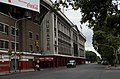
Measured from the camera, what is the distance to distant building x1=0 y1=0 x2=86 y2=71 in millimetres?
66256

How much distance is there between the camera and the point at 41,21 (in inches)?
3804

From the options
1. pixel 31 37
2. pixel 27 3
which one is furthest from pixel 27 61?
pixel 27 3

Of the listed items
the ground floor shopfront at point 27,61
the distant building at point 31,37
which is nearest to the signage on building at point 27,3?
the distant building at point 31,37

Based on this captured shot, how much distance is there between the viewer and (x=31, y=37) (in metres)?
83.1

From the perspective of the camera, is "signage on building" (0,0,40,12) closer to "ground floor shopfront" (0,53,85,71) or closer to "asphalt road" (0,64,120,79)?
"ground floor shopfront" (0,53,85,71)

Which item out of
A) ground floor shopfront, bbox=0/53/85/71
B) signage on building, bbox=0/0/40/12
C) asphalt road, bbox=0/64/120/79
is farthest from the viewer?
signage on building, bbox=0/0/40/12

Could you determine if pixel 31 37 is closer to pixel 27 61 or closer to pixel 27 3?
pixel 27 61

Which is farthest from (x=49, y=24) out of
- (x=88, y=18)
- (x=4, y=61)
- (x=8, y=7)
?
(x=88, y=18)

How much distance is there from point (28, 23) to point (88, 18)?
225ft

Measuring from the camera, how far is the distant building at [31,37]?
6626cm

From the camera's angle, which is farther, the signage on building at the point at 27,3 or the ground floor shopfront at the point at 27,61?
the signage on building at the point at 27,3

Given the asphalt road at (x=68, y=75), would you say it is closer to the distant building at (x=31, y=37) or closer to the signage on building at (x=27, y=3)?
the distant building at (x=31, y=37)

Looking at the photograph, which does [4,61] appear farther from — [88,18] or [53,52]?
[88,18]

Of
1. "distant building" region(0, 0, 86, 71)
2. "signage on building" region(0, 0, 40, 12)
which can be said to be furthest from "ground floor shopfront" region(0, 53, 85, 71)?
"signage on building" region(0, 0, 40, 12)
